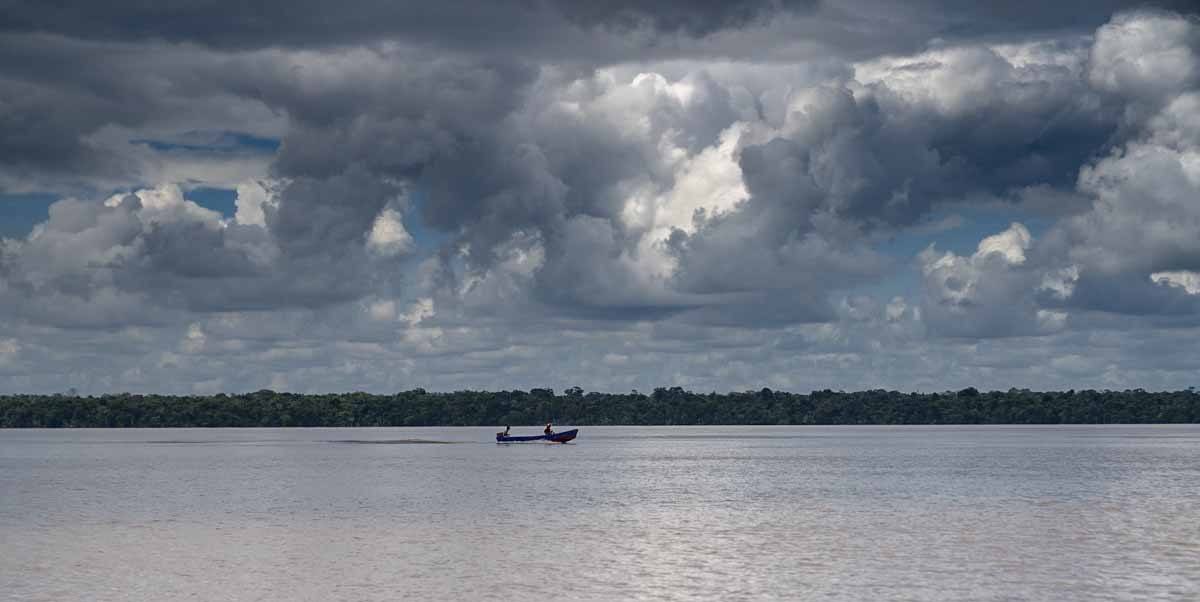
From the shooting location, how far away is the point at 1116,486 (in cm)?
10856

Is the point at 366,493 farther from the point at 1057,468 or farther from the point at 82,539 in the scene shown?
the point at 1057,468

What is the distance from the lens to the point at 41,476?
133500 mm

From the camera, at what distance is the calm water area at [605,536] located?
52000 mm

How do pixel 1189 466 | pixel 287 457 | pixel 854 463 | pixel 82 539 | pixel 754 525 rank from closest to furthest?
1. pixel 82 539
2. pixel 754 525
3. pixel 1189 466
4. pixel 854 463
5. pixel 287 457

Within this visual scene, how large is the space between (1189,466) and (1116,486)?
135 feet

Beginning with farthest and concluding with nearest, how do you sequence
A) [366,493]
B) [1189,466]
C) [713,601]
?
[1189,466], [366,493], [713,601]

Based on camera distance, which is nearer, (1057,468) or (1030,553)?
(1030,553)

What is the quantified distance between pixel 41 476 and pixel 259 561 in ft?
273

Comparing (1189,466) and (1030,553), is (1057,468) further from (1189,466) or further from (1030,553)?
(1030,553)

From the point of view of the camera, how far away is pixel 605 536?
70500 millimetres

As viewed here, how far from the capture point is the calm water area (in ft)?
171

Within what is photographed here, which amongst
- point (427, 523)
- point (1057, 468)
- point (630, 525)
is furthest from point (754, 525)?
point (1057, 468)

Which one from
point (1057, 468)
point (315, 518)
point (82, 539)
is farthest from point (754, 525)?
point (1057, 468)

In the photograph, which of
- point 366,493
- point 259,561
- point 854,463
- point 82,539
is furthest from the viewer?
point 854,463
